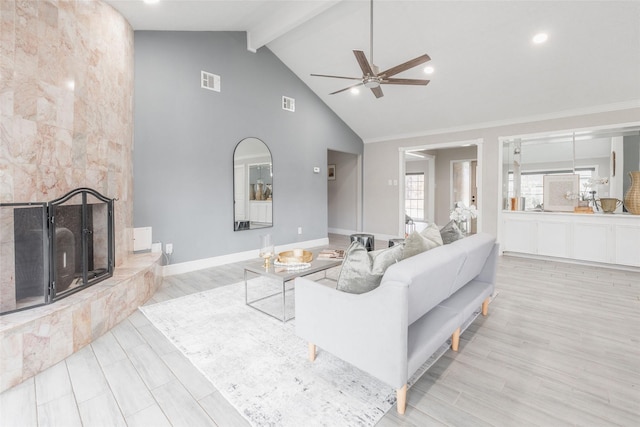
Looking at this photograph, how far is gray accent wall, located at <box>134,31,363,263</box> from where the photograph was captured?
3.98 m

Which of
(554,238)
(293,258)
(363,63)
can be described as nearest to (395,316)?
(293,258)

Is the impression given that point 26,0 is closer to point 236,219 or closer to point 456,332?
point 236,219

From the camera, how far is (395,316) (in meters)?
1.47

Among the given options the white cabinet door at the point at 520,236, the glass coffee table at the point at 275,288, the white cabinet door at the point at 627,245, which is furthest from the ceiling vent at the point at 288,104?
the white cabinet door at the point at 627,245

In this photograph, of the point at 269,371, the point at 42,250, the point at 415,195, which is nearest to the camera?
the point at 269,371

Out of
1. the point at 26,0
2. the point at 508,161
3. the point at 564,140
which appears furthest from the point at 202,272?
the point at 564,140

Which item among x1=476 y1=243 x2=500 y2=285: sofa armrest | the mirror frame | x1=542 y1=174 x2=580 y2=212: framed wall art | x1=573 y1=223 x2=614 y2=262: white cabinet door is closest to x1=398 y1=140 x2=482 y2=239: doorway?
the mirror frame

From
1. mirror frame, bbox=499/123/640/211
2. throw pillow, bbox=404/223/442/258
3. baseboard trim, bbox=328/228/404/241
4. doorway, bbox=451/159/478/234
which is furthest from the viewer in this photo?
doorway, bbox=451/159/478/234

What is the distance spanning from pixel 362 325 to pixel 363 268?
323 millimetres

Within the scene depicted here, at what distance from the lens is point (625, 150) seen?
4.71 metres

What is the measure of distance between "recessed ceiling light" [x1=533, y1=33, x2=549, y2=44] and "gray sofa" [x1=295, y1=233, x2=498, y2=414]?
3.33 m

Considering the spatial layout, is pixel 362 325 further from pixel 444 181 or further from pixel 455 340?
pixel 444 181

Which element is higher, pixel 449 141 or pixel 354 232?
pixel 449 141

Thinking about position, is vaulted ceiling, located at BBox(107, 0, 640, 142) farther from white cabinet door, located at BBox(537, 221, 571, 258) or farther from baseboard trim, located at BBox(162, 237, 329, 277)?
baseboard trim, located at BBox(162, 237, 329, 277)
